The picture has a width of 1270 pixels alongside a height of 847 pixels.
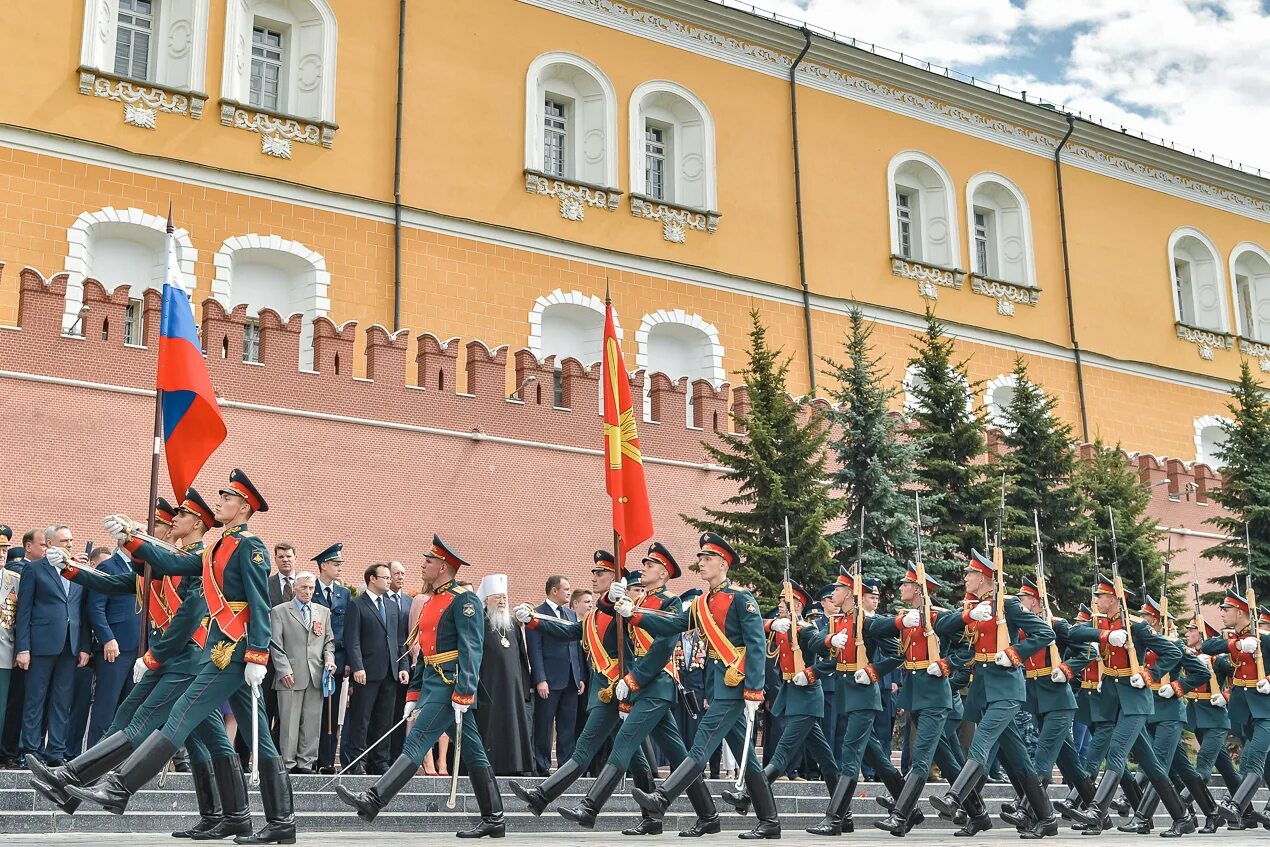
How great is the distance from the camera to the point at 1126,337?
3225 centimetres

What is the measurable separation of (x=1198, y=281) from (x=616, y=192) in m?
16.1

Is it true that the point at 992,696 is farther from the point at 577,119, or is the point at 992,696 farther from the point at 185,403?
the point at 577,119

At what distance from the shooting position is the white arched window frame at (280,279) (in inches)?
856

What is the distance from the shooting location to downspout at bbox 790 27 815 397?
87.6ft

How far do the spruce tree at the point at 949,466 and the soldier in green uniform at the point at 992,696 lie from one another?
22.3ft

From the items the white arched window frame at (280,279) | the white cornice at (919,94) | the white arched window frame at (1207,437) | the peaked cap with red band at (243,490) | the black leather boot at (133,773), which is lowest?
the black leather boot at (133,773)

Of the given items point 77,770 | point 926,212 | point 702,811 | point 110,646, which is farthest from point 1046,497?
point 77,770

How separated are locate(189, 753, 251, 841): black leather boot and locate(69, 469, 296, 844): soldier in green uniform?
0.11 m

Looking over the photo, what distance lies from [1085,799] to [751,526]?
631cm

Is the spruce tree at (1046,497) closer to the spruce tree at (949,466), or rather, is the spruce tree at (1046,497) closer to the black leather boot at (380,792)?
the spruce tree at (949,466)

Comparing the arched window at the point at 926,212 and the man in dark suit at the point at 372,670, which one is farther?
the arched window at the point at 926,212

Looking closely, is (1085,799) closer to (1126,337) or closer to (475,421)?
(475,421)

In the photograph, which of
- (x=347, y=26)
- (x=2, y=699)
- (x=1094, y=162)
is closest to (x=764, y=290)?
(x=347, y=26)

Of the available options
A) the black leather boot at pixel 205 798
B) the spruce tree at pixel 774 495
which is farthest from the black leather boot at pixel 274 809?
the spruce tree at pixel 774 495
